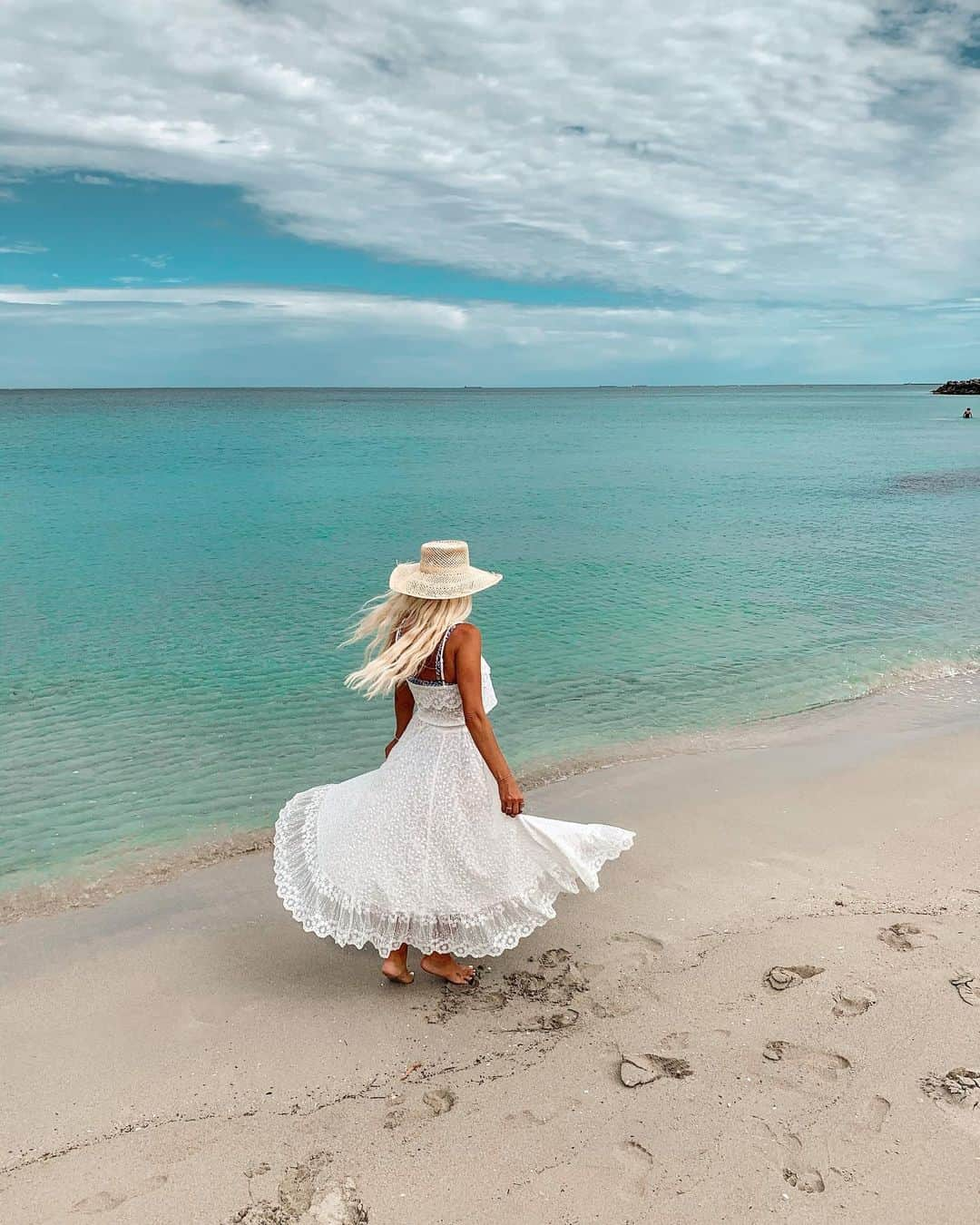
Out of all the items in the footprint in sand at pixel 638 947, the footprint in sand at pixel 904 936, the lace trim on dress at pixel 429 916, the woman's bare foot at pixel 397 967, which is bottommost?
the footprint in sand at pixel 638 947

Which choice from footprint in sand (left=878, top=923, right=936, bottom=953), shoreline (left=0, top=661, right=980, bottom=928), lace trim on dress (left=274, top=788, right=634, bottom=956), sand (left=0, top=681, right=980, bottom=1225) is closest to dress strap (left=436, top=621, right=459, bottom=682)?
lace trim on dress (left=274, top=788, right=634, bottom=956)

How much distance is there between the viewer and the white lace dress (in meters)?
4.68

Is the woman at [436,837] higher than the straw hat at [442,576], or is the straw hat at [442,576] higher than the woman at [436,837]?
the straw hat at [442,576]

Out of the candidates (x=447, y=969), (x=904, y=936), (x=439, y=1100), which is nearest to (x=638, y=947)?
(x=447, y=969)

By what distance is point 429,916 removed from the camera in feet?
15.4

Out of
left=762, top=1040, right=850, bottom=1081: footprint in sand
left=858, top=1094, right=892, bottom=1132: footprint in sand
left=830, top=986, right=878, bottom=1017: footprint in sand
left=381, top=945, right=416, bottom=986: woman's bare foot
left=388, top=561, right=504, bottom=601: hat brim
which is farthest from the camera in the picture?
left=381, top=945, right=416, bottom=986: woman's bare foot

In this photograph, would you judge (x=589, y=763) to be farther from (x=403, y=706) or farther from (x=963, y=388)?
(x=963, y=388)

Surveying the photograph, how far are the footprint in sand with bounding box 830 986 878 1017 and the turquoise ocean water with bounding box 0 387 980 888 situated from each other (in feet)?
13.4

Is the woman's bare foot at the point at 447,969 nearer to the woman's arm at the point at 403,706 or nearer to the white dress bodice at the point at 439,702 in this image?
the woman's arm at the point at 403,706

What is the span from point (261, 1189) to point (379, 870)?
4.88 feet

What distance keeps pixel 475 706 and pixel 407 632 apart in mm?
512

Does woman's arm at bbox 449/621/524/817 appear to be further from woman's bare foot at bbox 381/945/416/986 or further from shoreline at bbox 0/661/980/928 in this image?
shoreline at bbox 0/661/980/928

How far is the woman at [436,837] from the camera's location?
459 centimetres

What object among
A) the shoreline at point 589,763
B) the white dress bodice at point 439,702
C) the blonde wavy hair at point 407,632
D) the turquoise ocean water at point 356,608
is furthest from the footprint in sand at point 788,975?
the turquoise ocean water at point 356,608
